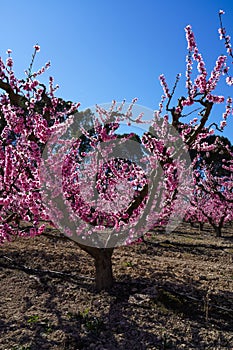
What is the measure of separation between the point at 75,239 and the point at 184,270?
2819mm

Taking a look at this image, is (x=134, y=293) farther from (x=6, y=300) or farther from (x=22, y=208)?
(x=22, y=208)

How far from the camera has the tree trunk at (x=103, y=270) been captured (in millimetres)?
5145

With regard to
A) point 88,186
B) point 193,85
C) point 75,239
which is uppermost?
point 193,85

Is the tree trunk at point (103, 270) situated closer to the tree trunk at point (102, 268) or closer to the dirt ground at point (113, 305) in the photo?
the tree trunk at point (102, 268)

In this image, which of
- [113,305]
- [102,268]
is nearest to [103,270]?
[102,268]

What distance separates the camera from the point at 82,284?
5359 millimetres

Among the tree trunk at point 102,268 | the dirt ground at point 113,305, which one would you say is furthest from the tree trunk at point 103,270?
the dirt ground at point 113,305

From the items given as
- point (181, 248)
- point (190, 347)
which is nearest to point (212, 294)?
point (190, 347)

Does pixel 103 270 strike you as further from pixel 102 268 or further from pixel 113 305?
pixel 113 305

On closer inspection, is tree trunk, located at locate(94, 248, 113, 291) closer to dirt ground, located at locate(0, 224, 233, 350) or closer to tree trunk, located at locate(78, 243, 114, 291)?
tree trunk, located at locate(78, 243, 114, 291)

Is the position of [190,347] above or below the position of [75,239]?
below

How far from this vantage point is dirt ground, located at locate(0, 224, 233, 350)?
3721mm

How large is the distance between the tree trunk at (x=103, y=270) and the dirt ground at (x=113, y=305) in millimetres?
148

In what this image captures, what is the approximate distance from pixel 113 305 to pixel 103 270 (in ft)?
2.32
